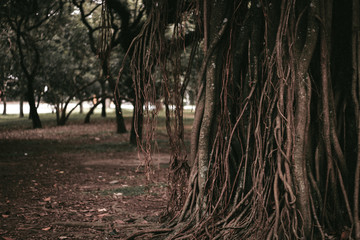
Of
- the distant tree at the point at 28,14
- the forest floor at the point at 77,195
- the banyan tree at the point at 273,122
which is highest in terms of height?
Answer: the distant tree at the point at 28,14

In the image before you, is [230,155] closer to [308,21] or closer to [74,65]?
[308,21]

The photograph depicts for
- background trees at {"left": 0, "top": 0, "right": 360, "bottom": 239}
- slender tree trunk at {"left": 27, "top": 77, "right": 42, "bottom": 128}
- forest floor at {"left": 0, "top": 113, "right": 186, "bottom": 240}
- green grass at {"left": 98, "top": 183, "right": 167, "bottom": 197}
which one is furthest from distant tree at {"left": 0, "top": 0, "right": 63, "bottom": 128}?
background trees at {"left": 0, "top": 0, "right": 360, "bottom": 239}

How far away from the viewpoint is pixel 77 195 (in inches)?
248

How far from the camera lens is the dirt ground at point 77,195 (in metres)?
4.51

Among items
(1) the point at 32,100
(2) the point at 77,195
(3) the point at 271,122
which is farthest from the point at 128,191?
(1) the point at 32,100

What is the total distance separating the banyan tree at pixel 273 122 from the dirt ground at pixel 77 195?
2.51 feet

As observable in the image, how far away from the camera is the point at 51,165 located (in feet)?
30.8

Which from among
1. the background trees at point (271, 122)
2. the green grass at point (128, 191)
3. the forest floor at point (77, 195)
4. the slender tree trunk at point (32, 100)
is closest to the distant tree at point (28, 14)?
the slender tree trunk at point (32, 100)

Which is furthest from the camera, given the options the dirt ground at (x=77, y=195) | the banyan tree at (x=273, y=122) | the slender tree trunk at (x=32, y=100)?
the slender tree trunk at (x=32, y=100)

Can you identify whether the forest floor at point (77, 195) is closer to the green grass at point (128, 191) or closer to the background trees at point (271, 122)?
the green grass at point (128, 191)

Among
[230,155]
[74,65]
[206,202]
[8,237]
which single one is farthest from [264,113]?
[74,65]

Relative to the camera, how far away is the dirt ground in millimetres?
4512

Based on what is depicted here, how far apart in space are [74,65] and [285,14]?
24170 mm

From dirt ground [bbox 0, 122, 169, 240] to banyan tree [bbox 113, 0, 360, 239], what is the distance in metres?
0.76
